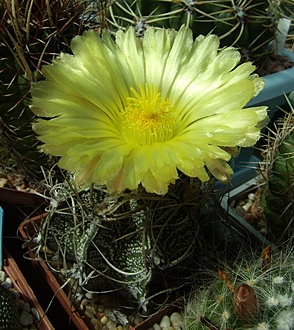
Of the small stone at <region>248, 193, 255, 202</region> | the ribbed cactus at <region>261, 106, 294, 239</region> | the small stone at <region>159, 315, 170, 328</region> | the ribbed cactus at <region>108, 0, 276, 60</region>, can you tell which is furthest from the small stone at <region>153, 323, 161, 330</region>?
the ribbed cactus at <region>108, 0, 276, 60</region>

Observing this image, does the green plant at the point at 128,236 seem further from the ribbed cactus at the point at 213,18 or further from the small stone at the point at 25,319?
the ribbed cactus at the point at 213,18

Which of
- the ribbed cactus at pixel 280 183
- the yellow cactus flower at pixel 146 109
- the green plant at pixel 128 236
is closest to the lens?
the yellow cactus flower at pixel 146 109

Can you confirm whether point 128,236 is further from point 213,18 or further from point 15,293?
point 213,18

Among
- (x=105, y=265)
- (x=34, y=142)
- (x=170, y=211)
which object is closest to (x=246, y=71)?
(x=170, y=211)

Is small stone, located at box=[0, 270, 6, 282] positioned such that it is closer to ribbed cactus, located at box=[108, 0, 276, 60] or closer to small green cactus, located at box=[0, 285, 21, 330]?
small green cactus, located at box=[0, 285, 21, 330]

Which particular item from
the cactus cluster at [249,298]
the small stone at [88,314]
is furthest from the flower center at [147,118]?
the small stone at [88,314]

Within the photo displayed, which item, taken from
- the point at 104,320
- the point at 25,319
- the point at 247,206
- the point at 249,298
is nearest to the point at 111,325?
the point at 104,320
